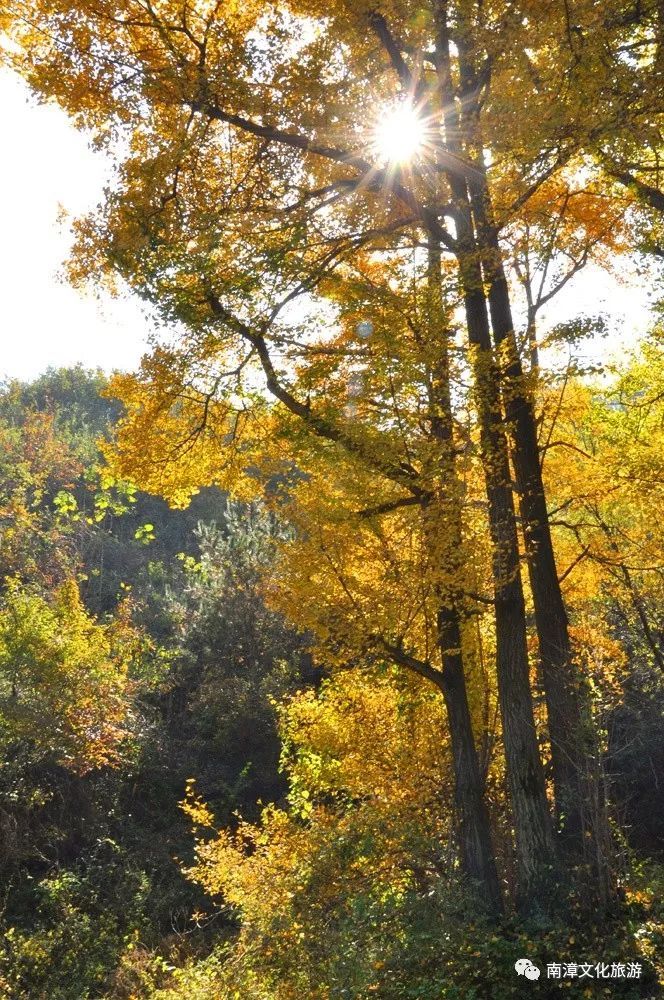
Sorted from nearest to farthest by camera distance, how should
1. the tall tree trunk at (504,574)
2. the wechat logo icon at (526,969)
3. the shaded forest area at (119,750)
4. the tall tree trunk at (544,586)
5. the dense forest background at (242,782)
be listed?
the wechat logo icon at (526,969)
the dense forest background at (242,782)
the tall tree trunk at (504,574)
the tall tree trunk at (544,586)
the shaded forest area at (119,750)

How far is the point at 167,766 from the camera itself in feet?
51.7

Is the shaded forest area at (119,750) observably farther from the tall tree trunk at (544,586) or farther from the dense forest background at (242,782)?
the tall tree trunk at (544,586)

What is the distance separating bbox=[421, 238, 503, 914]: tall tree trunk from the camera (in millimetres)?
6707

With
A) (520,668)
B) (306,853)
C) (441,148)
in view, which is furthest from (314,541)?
(441,148)

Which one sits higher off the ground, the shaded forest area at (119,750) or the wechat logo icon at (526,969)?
the shaded forest area at (119,750)

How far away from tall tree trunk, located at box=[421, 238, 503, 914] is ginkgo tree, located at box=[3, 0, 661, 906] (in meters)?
→ 0.02

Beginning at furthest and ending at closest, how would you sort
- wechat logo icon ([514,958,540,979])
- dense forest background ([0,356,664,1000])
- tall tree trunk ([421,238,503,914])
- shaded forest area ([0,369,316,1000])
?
shaded forest area ([0,369,316,1000]) < tall tree trunk ([421,238,503,914]) < dense forest background ([0,356,664,1000]) < wechat logo icon ([514,958,540,979])

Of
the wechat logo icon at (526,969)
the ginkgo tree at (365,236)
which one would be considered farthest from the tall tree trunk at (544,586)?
the wechat logo icon at (526,969)

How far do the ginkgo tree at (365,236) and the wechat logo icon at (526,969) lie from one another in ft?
2.66

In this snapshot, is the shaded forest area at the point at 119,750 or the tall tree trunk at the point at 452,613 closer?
the tall tree trunk at the point at 452,613

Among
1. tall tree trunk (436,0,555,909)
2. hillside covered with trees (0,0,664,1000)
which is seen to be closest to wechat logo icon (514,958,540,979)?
hillside covered with trees (0,0,664,1000)

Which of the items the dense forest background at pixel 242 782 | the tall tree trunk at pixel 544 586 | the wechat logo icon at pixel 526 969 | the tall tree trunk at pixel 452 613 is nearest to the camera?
the wechat logo icon at pixel 526 969

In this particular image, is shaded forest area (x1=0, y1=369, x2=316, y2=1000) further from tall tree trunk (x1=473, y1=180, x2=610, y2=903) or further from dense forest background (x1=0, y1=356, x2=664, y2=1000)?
tall tree trunk (x1=473, y1=180, x2=610, y2=903)

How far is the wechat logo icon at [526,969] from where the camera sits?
17.5ft
